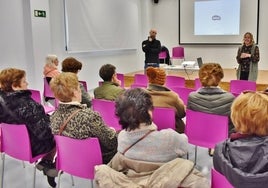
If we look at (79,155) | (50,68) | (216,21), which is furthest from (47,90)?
(216,21)

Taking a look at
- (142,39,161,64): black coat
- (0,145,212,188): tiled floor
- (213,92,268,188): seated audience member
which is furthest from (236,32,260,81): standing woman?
(213,92,268,188): seated audience member

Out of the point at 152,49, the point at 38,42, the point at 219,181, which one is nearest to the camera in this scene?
the point at 219,181

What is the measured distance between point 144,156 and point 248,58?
3.94 metres

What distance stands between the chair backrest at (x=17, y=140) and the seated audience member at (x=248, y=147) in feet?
5.15

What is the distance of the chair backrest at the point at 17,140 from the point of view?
2.45 meters

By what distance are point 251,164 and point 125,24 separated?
776 cm

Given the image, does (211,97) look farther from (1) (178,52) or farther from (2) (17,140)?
(1) (178,52)

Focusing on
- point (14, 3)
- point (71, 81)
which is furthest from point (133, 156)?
point (14, 3)

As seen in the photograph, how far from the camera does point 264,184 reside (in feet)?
4.67

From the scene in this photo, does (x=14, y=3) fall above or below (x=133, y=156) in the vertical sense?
above

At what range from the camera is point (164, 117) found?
2.78m

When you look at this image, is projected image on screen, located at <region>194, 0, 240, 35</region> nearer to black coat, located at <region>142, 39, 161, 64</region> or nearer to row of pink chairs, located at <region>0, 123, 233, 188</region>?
black coat, located at <region>142, 39, 161, 64</region>

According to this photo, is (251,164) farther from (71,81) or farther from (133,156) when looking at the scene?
(71,81)

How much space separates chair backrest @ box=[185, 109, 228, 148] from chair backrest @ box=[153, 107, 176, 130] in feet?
0.60
